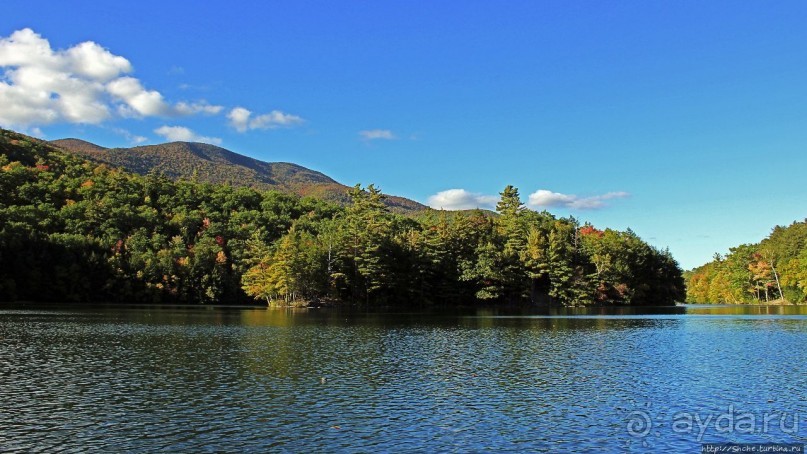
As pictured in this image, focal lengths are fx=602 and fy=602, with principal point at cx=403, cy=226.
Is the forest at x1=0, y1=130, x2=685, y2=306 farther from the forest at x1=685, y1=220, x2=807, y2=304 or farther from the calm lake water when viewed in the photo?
the calm lake water

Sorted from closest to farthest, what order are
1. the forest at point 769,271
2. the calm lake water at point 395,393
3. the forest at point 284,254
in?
the calm lake water at point 395,393, the forest at point 284,254, the forest at point 769,271

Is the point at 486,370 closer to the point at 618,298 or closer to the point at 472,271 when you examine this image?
the point at 472,271

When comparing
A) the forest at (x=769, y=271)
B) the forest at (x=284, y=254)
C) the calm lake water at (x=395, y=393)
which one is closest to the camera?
the calm lake water at (x=395, y=393)

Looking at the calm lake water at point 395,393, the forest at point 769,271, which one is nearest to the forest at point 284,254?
the forest at point 769,271

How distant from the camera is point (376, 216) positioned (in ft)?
394

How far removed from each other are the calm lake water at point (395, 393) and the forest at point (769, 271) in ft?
324

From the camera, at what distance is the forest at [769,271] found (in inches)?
4929

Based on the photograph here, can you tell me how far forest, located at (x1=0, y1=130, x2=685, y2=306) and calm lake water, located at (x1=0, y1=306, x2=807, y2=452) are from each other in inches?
2332

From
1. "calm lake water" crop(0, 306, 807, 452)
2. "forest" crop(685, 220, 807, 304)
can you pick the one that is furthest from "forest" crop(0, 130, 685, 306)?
"calm lake water" crop(0, 306, 807, 452)

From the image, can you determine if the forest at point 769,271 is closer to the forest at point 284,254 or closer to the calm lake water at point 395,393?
the forest at point 284,254

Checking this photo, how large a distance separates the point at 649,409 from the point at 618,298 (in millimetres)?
102294

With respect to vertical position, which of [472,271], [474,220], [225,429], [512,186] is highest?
[512,186]

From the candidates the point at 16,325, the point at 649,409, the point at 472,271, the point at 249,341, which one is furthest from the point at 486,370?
the point at 472,271

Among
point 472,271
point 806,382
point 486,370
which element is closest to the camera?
point 806,382
